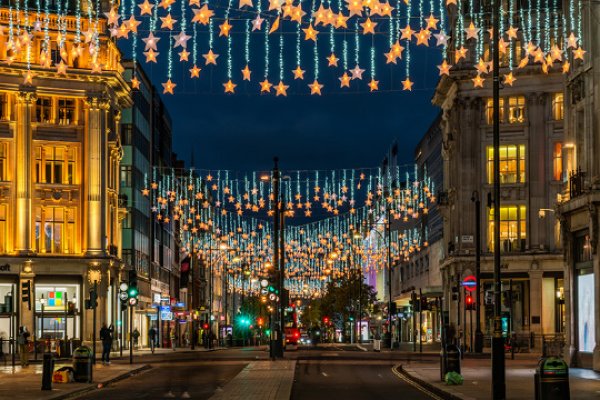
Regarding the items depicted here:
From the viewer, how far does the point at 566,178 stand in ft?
146

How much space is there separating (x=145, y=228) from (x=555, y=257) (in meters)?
35.7

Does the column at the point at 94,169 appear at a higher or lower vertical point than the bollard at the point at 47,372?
higher

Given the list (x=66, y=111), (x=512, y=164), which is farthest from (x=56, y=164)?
(x=512, y=164)

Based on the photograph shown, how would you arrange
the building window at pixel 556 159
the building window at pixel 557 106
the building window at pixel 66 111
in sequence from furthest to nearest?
1. the building window at pixel 557 106
2. the building window at pixel 556 159
3. the building window at pixel 66 111

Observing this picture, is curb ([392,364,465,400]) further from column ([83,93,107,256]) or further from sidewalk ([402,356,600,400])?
column ([83,93,107,256])

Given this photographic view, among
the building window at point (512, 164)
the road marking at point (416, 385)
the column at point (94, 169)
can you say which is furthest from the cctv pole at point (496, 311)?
the building window at point (512, 164)

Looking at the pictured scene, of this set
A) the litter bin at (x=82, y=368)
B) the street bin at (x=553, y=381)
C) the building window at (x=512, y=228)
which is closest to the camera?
the street bin at (x=553, y=381)

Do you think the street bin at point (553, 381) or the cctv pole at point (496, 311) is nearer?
the street bin at point (553, 381)

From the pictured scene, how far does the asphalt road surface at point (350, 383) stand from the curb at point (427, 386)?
0.92 ft

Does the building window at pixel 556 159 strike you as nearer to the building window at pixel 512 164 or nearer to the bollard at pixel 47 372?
the building window at pixel 512 164

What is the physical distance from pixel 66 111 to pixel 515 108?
2868 cm

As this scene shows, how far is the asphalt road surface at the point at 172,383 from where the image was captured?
100 feet

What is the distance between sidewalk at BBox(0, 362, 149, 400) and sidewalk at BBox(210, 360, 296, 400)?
166 inches

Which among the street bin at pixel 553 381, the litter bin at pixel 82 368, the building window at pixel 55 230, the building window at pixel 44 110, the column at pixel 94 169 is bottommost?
the litter bin at pixel 82 368
